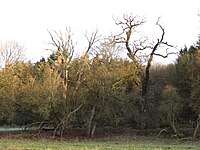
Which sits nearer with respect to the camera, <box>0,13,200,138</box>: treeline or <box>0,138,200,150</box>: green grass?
<box>0,138,200,150</box>: green grass

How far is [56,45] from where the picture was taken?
50219mm

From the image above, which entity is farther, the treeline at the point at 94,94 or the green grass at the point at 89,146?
the treeline at the point at 94,94

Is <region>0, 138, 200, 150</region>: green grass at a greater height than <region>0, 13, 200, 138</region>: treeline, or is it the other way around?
<region>0, 13, 200, 138</region>: treeline

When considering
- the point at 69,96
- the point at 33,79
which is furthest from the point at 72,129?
the point at 33,79

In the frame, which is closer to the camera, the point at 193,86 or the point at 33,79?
the point at 193,86

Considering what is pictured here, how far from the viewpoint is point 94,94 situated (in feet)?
149

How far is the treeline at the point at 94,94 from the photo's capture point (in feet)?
147

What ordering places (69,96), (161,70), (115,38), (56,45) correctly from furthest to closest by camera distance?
1. (161,70)
2. (115,38)
3. (56,45)
4. (69,96)

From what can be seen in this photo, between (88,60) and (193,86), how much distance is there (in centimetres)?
1289

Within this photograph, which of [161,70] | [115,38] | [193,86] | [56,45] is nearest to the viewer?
[193,86]

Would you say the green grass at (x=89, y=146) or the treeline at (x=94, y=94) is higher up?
the treeline at (x=94, y=94)

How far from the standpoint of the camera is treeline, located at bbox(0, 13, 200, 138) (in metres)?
44.7

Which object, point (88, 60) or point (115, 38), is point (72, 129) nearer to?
point (88, 60)

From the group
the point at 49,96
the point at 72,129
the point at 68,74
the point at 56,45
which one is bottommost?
the point at 72,129
